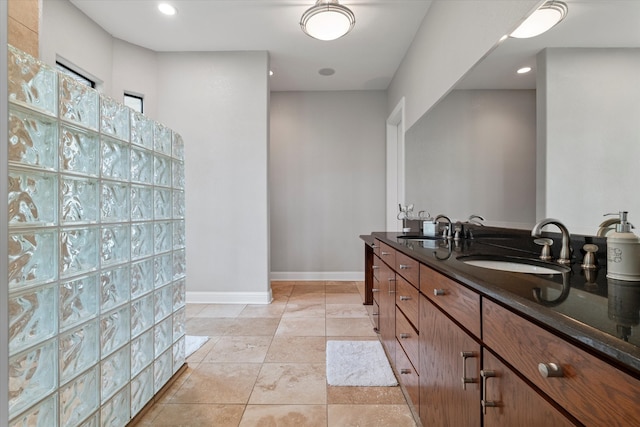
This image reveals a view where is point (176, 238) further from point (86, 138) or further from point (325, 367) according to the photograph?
point (325, 367)

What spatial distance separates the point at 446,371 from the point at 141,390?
1.48 m

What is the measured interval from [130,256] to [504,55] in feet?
6.95

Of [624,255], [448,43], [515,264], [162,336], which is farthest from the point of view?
[448,43]

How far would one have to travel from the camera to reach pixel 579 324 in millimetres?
508

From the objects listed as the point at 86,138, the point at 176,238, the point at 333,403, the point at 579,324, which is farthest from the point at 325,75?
A: the point at 579,324

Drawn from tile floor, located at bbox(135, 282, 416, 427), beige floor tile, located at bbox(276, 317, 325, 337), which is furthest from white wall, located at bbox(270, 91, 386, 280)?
beige floor tile, located at bbox(276, 317, 325, 337)

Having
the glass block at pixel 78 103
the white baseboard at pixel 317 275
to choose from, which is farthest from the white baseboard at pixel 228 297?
the glass block at pixel 78 103

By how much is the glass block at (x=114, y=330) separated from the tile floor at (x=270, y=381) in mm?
500

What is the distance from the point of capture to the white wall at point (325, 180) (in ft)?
14.6

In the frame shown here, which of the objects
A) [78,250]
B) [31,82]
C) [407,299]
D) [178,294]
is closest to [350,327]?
[407,299]

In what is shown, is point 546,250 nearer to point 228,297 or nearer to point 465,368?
point 465,368

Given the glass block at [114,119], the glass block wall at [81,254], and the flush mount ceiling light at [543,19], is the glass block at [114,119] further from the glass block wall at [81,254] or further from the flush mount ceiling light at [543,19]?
the flush mount ceiling light at [543,19]

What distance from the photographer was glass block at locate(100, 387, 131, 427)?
4.07 feet

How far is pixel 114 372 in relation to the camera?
129 centimetres
